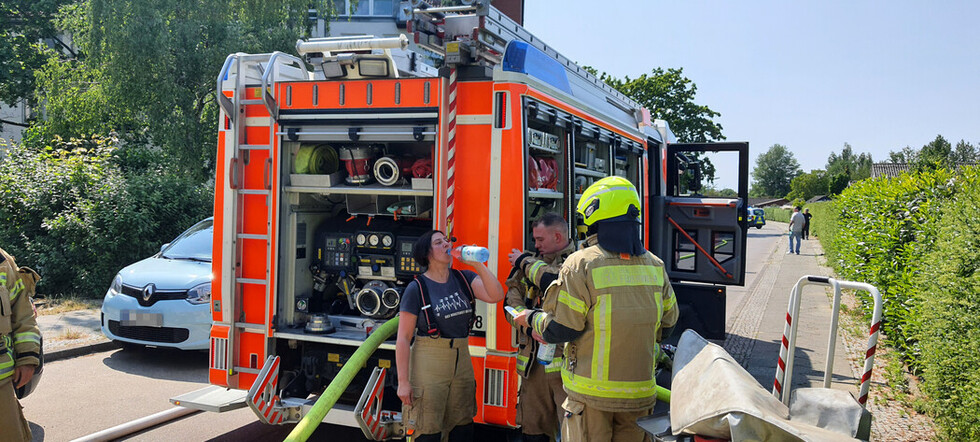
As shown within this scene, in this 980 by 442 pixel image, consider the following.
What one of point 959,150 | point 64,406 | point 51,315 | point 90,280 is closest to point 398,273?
point 64,406

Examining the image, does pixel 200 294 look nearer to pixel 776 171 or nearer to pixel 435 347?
pixel 435 347

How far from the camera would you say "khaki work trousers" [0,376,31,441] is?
3.64 meters

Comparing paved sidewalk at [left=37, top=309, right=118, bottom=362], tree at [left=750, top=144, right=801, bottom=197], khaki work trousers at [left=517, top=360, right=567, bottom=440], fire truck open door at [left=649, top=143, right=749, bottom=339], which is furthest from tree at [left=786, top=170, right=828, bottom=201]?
khaki work trousers at [left=517, top=360, right=567, bottom=440]

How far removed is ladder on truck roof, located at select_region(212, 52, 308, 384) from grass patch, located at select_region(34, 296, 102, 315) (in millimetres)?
7166

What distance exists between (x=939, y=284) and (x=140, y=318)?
307 inches

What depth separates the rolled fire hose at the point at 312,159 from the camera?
16.1ft

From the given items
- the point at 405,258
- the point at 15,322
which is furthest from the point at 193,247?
the point at 15,322

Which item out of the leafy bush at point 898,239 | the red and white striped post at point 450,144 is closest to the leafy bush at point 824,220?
the leafy bush at point 898,239

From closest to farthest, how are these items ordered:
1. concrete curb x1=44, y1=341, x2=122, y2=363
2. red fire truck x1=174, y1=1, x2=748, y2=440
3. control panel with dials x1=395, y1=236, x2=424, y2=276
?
red fire truck x1=174, y1=1, x2=748, y2=440 → control panel with dials x1=395, y1=236, x2=424, y2=276 → concrete curb x1=44, y1=341, x2=122, y2=363

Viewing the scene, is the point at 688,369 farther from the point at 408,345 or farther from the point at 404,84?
the point at 404,84

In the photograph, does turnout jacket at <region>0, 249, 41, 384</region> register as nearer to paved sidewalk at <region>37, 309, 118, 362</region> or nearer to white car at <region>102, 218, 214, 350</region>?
white car at <region>102, 218, 214, 350</region>

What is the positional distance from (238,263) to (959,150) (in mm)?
78464

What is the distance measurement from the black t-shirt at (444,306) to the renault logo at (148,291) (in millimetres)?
4812

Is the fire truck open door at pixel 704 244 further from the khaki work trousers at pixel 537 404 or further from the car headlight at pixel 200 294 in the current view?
the car headlight at pixel 200 294
